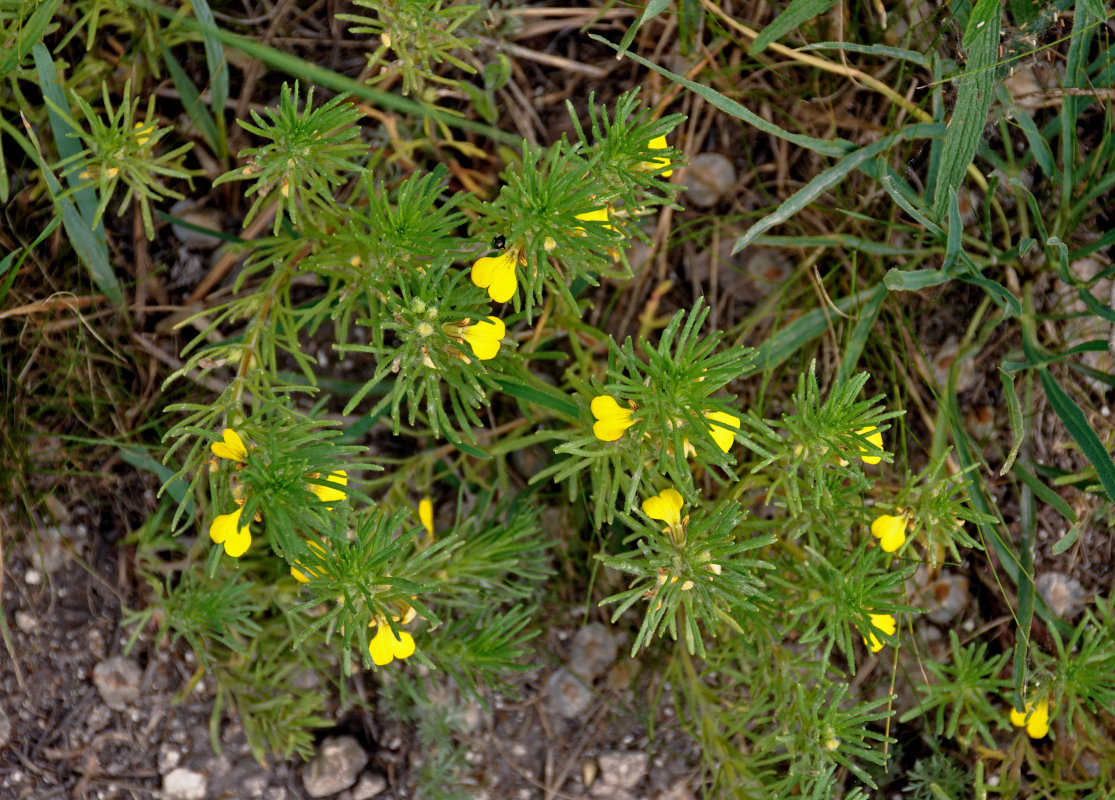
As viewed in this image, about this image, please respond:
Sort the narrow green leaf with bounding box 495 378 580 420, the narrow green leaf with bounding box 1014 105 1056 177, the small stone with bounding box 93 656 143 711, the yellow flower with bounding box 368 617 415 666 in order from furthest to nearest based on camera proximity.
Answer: the small stone with bounding box 93 656 143 711
the narrow green leaf with bounding box 1014 105 1056 177
the narrow green leaf with bounding box 495 378 580 420
the yellow flower with bounding box 368 617 415 666

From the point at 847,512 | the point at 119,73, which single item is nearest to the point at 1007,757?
the point at 847,512

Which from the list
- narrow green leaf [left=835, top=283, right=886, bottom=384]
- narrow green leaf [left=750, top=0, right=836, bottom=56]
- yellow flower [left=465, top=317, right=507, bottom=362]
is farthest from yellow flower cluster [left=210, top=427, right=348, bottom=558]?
narrow green leaf [left=750, top=0, right=836, bottom=56]

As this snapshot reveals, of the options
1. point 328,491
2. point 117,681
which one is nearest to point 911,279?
point 328,491

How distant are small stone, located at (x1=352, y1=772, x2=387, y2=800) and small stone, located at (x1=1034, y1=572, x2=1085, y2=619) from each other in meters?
2.54

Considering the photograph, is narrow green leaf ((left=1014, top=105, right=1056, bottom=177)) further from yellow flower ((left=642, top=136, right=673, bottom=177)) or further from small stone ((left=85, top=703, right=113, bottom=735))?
small stone ((left=85, top=703, right=113, bottom=735))

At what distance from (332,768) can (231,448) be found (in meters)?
1.57

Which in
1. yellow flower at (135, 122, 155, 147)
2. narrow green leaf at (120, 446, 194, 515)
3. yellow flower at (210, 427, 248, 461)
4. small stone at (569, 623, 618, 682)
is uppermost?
yellow flower at (135, 122, 155, 147)

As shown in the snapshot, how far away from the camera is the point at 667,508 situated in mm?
2201

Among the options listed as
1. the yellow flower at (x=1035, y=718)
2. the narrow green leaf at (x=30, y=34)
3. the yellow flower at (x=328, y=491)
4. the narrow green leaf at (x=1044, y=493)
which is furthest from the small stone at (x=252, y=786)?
the narrow green leaf at (x=1044, y=493)

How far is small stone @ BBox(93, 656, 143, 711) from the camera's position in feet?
10.0

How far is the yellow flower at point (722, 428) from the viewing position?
80.8 inches

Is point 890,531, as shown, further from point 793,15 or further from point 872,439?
point 793,15

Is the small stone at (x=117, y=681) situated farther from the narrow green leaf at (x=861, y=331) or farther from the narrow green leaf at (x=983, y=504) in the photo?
the narrow green leaf at (x=983, y=504)

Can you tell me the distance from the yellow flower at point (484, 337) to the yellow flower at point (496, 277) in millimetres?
70
